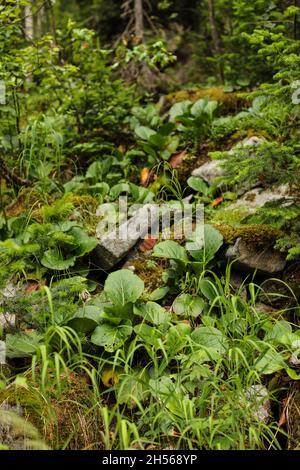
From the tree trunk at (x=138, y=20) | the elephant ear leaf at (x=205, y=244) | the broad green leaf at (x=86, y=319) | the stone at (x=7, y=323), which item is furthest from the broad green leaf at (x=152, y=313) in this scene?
the tree trunk at (x=138, y=20)

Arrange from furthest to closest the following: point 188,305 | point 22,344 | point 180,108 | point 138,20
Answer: point 138,20 → point 180,108 → point 188,305 → point 22,344

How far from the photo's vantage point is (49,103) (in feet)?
21.1

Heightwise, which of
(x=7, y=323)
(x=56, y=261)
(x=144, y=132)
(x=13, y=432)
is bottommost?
(x=13, y=432)

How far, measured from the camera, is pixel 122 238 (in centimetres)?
408

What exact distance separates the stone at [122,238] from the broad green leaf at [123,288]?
1.59 feet

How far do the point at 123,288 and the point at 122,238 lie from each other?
0.70 metres

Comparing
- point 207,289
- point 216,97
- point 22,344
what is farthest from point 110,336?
point 216,97

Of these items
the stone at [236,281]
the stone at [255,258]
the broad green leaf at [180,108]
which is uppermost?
the broad green leaf at [180,108]

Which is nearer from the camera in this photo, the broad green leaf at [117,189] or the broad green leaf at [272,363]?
the broad green leaf at [272,363]

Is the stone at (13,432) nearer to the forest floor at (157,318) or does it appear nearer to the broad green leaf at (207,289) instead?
the forest floor at (157,318)

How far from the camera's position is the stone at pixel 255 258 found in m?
3.75

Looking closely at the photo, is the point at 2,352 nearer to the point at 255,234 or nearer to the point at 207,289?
the point at 207,289
